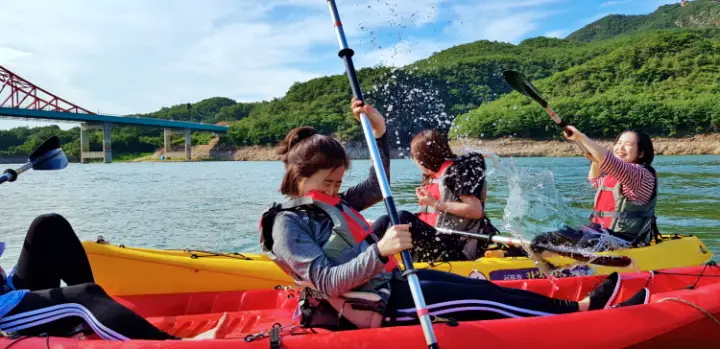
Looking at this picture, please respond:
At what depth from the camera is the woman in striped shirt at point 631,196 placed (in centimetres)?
418

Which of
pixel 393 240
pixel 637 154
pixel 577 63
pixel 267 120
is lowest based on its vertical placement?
pixel 393 240

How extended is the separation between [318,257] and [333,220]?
0.18 meters

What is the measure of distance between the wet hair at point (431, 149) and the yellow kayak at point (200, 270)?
0.77m

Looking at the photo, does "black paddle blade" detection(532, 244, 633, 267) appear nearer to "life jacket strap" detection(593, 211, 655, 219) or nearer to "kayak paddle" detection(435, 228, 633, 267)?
"kayak paddle" detection(435, 228, 633, 267)

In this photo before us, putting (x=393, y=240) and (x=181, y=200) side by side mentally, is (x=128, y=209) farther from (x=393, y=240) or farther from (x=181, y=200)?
(x=393, y=240)

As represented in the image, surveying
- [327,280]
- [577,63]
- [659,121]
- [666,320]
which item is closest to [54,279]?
[327,280]

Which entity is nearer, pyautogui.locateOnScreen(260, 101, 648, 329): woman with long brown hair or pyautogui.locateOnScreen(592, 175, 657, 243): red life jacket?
pyautogui.locateOnScreen(260, 101, 648, 329): woman with long brown hair

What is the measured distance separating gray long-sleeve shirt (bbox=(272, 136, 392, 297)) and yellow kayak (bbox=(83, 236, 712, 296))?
1900mm

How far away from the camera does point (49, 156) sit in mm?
4223

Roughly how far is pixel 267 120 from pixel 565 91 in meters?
26.2

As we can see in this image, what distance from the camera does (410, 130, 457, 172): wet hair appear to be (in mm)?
4223

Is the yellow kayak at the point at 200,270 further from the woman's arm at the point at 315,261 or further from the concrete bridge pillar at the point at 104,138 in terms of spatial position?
the concrete bridge pillar at the point at 104,138

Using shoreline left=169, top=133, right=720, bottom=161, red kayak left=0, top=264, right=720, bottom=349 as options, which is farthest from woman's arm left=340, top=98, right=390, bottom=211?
shoreline left=169, top=133, right=720, bottom=161

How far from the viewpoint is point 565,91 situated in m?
43.3
